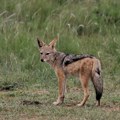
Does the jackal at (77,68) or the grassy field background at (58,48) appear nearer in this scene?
the grassy field background at (58,48)

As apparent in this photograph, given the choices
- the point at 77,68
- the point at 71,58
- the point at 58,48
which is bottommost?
the point at 58,48

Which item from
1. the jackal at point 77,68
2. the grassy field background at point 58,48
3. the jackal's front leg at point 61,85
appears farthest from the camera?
the jackal's front leg at point 61,85

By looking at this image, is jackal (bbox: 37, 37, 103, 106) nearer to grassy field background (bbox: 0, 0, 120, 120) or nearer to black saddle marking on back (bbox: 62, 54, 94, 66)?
black saddle marking on back (bbox: 62, 54, 94, 66)

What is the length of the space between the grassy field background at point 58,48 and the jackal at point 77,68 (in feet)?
0.84

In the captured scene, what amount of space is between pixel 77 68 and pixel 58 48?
471 cm

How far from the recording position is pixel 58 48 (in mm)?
13500

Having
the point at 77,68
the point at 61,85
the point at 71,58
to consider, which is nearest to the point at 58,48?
the point at 61,85

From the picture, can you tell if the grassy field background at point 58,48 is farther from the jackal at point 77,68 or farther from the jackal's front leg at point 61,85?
the jackal at point 77,68

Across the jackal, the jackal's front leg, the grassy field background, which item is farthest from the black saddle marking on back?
the grassy field background

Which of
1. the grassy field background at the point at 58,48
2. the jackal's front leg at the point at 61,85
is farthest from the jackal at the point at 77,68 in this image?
the grassy field background at the point at 58,48

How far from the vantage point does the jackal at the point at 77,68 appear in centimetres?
877

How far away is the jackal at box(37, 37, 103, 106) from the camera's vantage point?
28.8 feet

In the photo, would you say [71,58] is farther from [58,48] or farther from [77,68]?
[58,48]

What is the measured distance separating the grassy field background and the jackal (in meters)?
0.26
